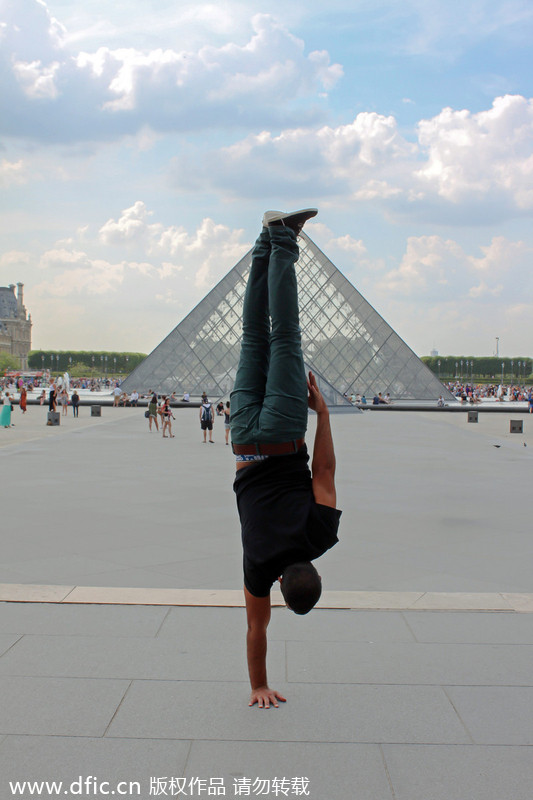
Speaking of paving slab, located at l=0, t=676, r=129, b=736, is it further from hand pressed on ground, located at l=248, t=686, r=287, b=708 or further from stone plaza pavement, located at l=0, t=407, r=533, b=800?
hand pressed on ground, located at l=248, t=686, r=287, b=708

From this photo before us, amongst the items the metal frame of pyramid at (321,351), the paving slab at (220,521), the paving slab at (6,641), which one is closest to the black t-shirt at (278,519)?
the paving slab at (6,641)

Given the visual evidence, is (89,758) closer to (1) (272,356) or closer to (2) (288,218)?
(1) (272,356)

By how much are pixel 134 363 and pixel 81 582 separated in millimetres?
115636

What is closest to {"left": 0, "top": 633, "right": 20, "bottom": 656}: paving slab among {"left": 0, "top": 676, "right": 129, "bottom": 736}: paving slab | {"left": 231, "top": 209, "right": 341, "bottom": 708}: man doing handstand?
{"left": 0, "top": 676, "right": 129, "bottom": 736}: paving slab

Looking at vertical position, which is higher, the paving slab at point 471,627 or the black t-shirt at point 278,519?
the black t-shirt at point 278,519

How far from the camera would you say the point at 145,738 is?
2.46 m

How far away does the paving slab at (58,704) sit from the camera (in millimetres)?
2531

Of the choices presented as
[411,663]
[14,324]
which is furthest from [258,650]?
[14,324]

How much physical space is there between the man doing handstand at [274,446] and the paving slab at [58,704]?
58cm

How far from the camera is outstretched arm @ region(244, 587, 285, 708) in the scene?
9.00ft

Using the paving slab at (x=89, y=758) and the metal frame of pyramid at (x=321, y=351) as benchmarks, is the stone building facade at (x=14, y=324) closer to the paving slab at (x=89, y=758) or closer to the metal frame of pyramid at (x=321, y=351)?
the metal frame of pyramid at (x=321, y=351)

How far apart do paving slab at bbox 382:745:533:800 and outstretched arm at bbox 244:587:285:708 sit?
52 cm

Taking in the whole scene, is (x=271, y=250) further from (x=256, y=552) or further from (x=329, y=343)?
(x=329, y=343)

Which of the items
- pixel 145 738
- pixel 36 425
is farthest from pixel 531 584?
pixel 36 425
